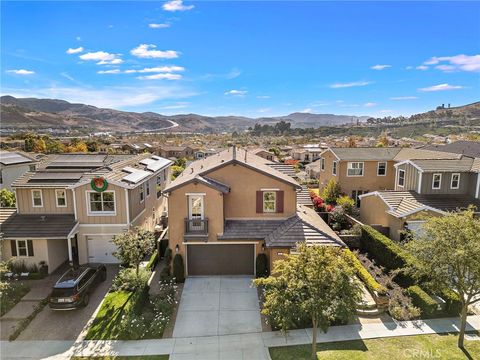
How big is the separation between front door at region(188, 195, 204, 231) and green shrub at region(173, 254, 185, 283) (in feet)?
6.28

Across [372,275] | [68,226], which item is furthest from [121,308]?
[372,275]

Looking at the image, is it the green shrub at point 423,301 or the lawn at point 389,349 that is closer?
the lawn at point 389,349

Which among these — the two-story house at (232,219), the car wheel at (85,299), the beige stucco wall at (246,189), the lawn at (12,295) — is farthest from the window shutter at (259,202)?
the lawn at (12,295)

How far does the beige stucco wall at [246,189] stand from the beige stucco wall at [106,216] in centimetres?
583

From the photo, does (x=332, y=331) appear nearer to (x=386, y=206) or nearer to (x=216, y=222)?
(x=216, y=222)

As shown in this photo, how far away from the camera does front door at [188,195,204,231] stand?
1808 centimetres

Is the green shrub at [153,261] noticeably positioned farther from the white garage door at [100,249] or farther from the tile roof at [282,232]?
the tile roof at [282,232]

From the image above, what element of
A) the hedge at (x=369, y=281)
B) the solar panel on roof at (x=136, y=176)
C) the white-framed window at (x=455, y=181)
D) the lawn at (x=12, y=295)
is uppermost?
the solar panel on roof at (x=136, y=176)

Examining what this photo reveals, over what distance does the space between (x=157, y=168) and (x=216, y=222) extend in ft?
37.2

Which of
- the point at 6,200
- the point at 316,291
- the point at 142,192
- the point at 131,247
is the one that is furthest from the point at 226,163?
the point at 6,200

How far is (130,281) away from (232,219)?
6.66 meters

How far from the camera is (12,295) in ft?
54.0

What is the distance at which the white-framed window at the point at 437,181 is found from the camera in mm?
23719

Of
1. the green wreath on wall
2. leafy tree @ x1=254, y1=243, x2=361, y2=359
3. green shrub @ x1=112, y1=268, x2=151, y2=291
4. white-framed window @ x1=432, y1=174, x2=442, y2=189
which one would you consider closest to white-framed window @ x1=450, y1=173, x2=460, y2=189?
white-framed window @ x1=432, y1=174, x2=442, y2=189
